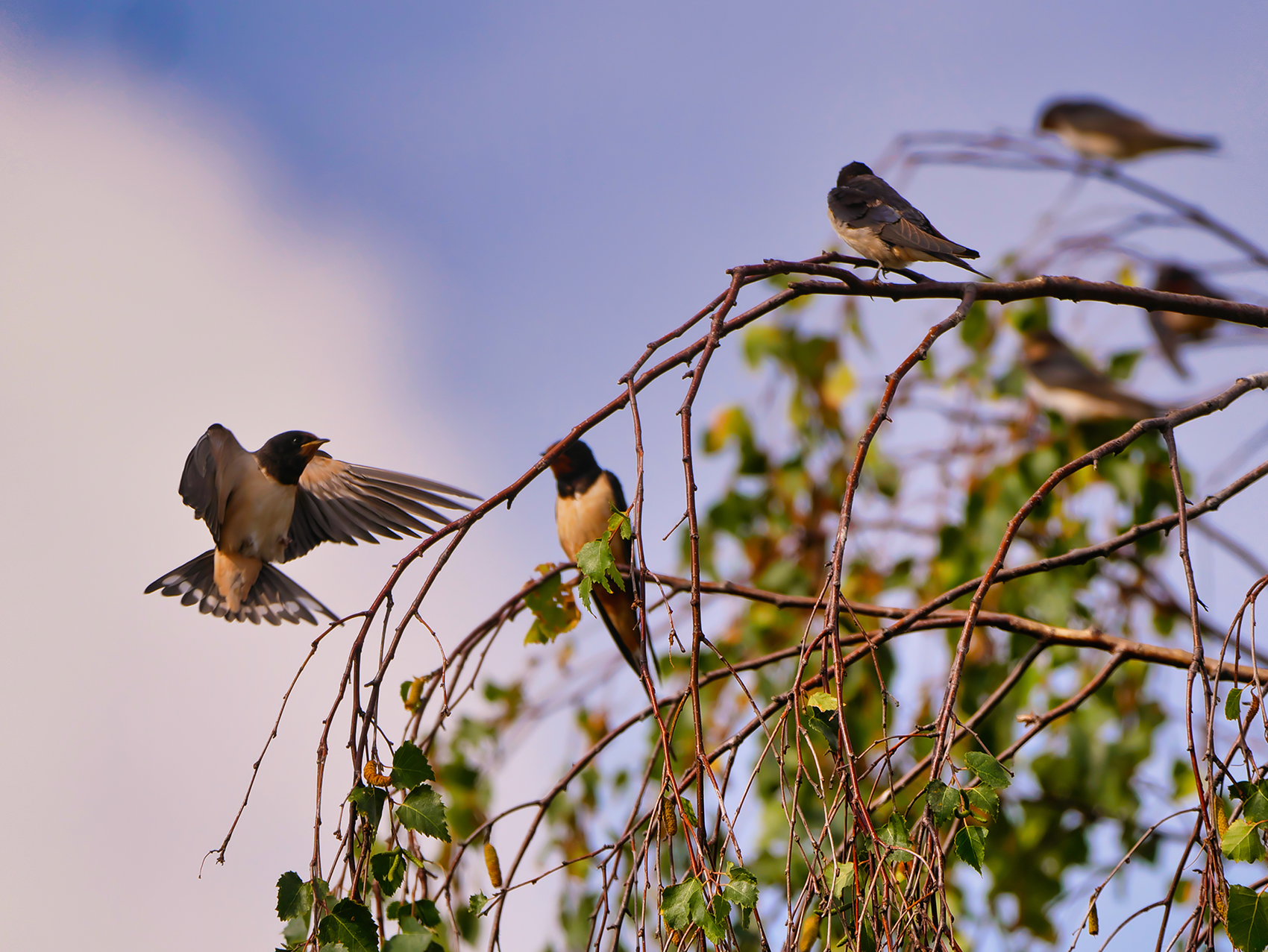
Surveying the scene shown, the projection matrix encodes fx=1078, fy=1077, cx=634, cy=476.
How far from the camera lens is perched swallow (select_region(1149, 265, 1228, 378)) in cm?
297

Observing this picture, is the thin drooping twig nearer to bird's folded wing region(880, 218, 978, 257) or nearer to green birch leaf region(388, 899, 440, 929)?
bird's folded wing region(880, 218, 978, 257)

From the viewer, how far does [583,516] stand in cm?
402

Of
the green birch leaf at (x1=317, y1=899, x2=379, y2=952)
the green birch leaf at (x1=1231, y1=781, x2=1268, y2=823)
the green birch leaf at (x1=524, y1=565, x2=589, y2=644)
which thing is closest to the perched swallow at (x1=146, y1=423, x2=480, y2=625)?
the green birch leaf at (x1=524, y1=565, x2=589, y2=644)

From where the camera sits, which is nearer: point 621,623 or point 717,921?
point 717,921

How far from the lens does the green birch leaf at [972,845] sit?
1205 millimetres

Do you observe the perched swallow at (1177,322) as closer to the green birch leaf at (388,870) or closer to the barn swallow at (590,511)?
the barn swallow at (590,511)

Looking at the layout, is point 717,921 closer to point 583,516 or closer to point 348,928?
point 348,928

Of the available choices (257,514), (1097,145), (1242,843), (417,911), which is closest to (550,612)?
(417,911)

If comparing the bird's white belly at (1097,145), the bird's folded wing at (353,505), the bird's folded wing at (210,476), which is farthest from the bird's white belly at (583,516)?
the bird's white belly at (1097,145)

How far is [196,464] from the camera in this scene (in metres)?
2.90

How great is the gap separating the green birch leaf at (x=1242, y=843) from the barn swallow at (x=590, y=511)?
8.78 feet

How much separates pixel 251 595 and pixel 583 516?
3.98 feet

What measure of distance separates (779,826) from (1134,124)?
8.78 feet

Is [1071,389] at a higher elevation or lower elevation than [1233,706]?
higher
